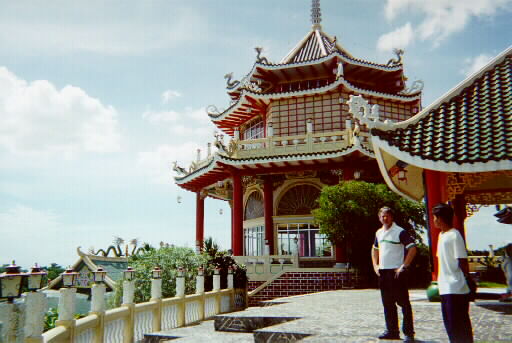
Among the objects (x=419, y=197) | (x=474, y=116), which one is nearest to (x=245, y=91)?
(x=419, y=197)

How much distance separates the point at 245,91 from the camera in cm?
2483

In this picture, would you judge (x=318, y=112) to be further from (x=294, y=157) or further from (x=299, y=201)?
(x=299, y=201)

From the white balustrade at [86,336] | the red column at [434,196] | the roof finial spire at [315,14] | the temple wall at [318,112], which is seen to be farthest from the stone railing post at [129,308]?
the roof finial spire at [315,14]

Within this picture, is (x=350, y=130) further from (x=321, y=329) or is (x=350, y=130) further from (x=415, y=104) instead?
(x=321, y=329)

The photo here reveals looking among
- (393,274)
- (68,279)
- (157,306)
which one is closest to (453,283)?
(393,274)

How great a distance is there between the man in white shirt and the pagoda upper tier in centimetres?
1905

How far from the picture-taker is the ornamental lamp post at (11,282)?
4762 mm

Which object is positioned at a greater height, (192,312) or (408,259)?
(408,259)

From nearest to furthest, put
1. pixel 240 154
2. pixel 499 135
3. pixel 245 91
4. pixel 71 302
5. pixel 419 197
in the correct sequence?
pixel 71 302
pixel 499 135
pixel 419 197
pixel 240 154
pixel 245 91

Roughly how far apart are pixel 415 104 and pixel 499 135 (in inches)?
721

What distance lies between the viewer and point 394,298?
19.1 ft

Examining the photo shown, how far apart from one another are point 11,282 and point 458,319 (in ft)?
15.9

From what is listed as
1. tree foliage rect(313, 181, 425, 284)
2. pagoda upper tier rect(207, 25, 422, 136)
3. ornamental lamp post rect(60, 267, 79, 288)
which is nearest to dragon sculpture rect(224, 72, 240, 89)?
A: pagoda upper tier rect(207, 25, 422, 136)

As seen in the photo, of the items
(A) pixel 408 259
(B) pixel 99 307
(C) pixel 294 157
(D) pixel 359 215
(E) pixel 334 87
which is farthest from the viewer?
(E) pixel 334 87
